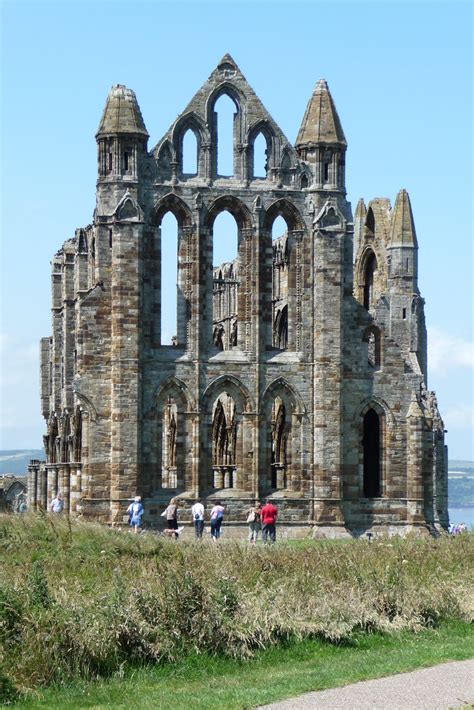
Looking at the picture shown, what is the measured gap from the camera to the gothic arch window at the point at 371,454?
52.0 m

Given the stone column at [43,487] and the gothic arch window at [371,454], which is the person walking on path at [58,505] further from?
the gothic arch window at [371,454]

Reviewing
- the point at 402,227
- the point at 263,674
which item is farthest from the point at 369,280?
the point at 263,674

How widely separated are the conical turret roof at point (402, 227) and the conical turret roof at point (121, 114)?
1296 centimetres

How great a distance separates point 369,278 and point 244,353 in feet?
44.5

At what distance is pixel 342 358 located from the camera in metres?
50.9

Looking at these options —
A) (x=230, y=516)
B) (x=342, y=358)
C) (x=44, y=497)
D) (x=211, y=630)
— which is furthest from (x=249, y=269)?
(x=211, y=630)

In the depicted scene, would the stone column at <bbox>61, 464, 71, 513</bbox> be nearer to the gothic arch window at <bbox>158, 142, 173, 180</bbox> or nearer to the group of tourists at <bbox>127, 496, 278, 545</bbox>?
the group of tourists at <bbox>127, 496, 278, 545</bbox>

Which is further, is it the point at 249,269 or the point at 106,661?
the point at 249,269

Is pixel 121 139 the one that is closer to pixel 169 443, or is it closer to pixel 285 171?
pixel 285 171

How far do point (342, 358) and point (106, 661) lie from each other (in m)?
26.7

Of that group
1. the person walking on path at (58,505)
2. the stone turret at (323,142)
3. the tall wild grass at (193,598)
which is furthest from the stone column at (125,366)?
the tall wild grass at (193,598)

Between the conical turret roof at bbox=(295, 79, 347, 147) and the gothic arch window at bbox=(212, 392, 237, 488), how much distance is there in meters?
8.42

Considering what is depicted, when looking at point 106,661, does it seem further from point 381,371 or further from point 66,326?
point 66,326

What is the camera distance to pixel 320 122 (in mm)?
51688
